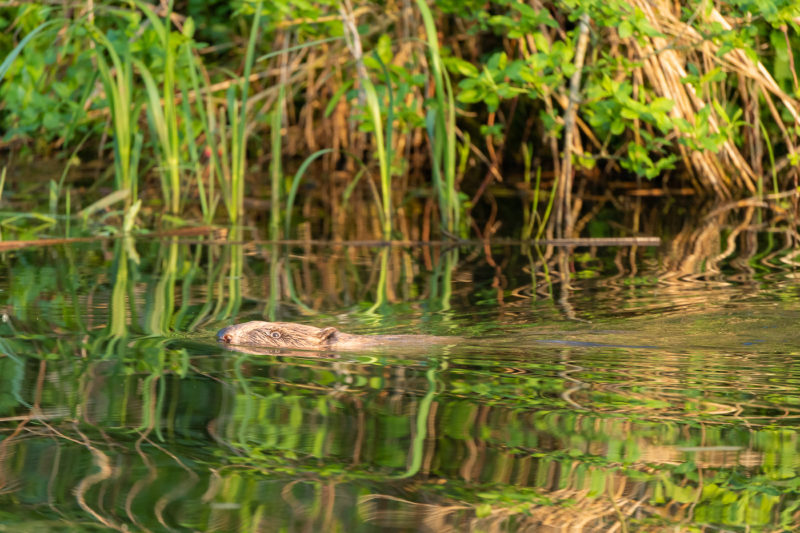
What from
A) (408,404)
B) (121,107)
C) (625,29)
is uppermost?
(625,29)

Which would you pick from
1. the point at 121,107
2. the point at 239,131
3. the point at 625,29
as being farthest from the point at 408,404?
the point at 121,107

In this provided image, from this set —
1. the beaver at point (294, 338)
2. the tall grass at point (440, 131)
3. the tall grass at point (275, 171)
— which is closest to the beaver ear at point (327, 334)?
the beaver at point (294, 338)

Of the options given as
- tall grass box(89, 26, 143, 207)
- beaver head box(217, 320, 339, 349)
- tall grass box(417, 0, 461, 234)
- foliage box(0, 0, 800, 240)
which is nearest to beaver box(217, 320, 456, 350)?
beaver head box(217, 320, 339, 349)

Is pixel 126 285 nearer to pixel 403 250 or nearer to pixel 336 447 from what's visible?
pixel 403 250

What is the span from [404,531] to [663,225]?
601 centimetres

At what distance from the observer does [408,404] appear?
3.57m

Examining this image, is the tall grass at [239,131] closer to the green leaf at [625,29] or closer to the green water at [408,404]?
the green water at [408,404]

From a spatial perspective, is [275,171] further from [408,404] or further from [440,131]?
[408,404]

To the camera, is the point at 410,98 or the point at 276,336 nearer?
the point at 276,336

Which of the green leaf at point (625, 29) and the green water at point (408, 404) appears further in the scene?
the green leaf at point (625, 29)

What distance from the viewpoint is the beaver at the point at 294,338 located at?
14.8 feet

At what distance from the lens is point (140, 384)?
12.5 ft

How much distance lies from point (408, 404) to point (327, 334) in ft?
3.27

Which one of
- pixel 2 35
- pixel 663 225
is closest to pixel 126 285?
pixel 663 225
